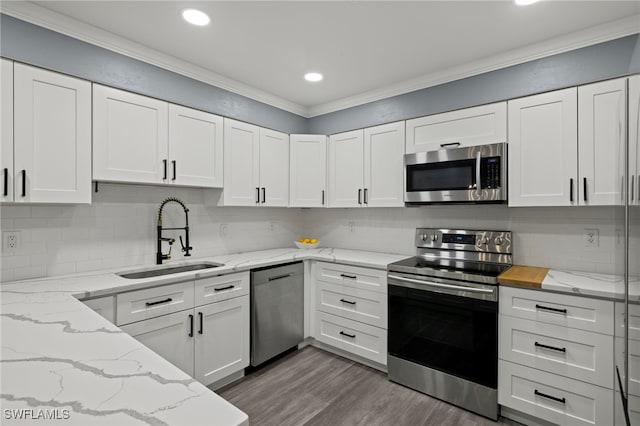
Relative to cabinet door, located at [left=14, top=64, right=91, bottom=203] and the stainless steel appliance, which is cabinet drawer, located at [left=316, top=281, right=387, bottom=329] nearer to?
the stainless steel appliance

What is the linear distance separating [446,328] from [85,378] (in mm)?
2188

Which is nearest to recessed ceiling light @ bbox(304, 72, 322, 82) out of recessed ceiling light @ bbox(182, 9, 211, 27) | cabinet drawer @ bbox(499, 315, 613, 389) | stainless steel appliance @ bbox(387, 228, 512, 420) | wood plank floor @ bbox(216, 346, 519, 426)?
recessed ceiling light @ bbox(182, 9, 211, 27)

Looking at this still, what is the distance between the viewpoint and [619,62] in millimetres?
2127

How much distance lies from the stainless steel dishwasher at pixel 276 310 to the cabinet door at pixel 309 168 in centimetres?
78

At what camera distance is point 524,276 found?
7.25 ft

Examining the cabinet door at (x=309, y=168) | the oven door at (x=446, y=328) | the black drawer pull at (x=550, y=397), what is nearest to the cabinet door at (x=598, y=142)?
the oven door at (x=446, y=328)

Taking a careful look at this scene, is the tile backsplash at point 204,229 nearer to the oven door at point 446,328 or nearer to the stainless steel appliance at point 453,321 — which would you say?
the stainless steel appliance at point 453,321

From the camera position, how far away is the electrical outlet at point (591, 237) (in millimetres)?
2311

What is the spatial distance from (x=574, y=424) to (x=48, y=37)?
401cm

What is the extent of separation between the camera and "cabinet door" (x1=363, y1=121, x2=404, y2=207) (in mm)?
3053

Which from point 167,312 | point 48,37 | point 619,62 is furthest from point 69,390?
point 619,62

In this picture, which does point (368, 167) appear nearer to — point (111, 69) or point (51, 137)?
point (111, 69)

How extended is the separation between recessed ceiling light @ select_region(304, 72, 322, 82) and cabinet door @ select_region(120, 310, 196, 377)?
2.22 m

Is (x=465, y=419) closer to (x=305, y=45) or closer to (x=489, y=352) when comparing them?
(x=489, y=352)
